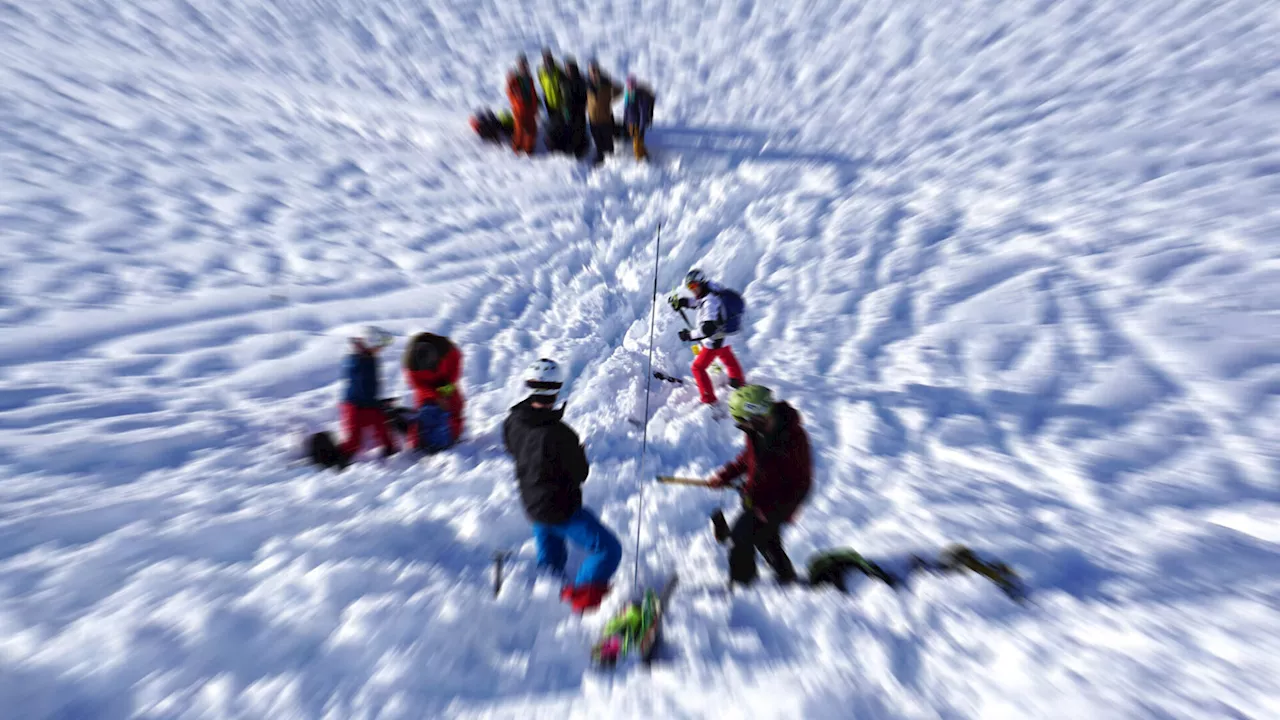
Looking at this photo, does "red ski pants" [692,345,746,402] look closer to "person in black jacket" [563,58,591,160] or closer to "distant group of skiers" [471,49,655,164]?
"distant group of skiers" [471,49,655,164]

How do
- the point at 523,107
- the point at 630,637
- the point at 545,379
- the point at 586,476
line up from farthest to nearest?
the point at 523,107 < the point at 545,379 < the point at 586,476 < the point at 630,637

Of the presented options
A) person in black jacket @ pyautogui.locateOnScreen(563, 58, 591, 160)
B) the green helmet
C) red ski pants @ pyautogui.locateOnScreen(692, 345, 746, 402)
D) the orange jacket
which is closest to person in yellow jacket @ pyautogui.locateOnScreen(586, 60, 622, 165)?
person in black jacket @ pyautogui.locateOnScreen(563, 58, 591, 160)

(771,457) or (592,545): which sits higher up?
(771,457)

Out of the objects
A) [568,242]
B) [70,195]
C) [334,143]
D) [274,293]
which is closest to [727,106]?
[568,242]

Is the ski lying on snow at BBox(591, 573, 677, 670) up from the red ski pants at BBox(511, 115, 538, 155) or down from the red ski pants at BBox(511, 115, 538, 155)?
down

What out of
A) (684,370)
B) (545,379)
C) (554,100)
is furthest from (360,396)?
(554,100)

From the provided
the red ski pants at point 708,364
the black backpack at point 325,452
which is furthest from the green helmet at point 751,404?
the black backpack at point 325,452

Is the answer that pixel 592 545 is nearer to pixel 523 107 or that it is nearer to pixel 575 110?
pixel 575 110
